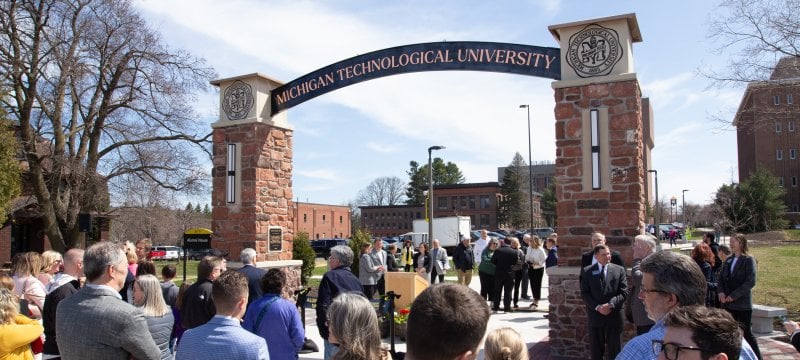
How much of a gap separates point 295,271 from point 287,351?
720cm

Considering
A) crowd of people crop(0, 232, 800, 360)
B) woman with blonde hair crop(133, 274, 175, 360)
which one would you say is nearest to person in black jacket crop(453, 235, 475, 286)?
crowd of people crop(0, 232, 800, 360)

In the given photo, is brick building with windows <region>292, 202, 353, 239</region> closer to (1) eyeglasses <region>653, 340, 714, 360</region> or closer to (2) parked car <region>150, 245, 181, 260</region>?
(2) parked car <region>150, 245, 181, 260</region>

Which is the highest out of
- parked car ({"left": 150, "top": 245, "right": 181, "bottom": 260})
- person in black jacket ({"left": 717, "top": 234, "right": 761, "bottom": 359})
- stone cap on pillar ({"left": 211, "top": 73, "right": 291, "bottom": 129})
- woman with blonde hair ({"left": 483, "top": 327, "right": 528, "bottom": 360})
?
stone cap on pillar ({"left": 211, "top": 73, "right": 291, "bottom": 129})

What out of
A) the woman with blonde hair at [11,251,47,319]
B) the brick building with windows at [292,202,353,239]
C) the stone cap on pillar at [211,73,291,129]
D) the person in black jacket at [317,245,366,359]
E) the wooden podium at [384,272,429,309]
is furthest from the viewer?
the brick building with windows at [292,202,353,239]

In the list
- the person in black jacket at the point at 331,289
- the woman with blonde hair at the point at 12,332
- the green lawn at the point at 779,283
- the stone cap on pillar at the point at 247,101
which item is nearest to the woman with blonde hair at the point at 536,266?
the green lawn at the point at 779,283

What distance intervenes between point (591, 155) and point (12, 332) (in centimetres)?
700

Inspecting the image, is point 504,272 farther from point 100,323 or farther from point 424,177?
point 424,177

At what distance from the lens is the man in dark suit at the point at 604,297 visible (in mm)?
6734

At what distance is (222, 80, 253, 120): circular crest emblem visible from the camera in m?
11.5

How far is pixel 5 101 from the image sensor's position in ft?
61.5

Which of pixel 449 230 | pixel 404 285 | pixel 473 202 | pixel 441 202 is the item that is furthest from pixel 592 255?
pixel 441 202

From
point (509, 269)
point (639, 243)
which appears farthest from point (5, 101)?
point (639, 243)

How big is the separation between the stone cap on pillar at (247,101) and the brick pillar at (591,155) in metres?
5.64

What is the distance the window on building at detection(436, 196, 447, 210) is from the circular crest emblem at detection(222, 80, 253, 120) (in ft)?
221
